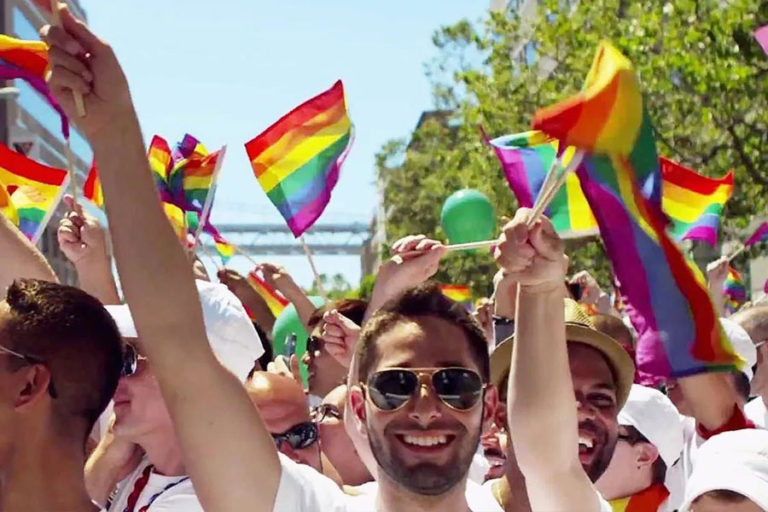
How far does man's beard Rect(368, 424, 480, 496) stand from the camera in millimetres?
2953

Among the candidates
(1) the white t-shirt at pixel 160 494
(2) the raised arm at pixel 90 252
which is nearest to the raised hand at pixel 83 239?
(2) the raised arm at pixel 90 252

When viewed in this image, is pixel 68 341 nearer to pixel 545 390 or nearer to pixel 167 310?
pixel 167 310

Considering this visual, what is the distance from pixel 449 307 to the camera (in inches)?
126

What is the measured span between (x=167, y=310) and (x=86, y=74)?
0.45 metres

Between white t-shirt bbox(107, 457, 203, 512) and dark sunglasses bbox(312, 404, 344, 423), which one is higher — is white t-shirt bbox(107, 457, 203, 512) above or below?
above

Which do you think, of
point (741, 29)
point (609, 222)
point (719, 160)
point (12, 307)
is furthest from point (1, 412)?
point (719, 160)

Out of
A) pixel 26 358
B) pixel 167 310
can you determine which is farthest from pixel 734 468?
pixel 26 358

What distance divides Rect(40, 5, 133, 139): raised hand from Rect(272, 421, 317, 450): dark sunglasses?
1.82 m

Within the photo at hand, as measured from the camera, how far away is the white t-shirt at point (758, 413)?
6.02m

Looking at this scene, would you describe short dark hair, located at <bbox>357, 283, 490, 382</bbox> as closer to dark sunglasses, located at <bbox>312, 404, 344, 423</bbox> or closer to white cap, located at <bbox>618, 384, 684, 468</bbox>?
white cap, located at <bbox>618, 384, 684, 468</bbox>

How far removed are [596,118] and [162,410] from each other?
1397 millimetres

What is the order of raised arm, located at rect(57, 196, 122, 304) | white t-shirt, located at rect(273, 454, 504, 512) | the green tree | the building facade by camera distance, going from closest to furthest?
1. white t-shirt, located at rect(273, 454, 504, 512)
2. raised arm, located at rect(57, 196, 122, 304)
3. the green tree
4. the building facade

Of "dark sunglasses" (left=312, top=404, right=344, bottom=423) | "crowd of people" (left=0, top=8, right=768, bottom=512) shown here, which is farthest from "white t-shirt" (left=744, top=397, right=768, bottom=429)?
"crowd of people" (left=0, top=8, right=768, bottom=512)

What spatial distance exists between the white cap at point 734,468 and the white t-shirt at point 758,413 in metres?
2.19
